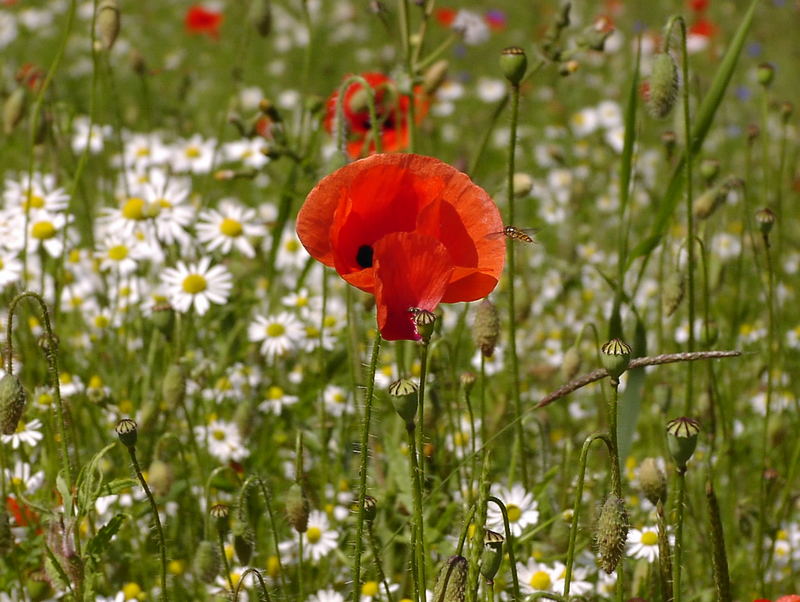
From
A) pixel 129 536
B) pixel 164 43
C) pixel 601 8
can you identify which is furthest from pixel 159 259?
pixel 601 8

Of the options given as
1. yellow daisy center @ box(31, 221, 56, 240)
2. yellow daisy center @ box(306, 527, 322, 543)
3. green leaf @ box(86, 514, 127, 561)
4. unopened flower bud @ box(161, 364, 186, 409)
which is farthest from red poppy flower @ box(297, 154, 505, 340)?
yellow daisy center @ box(31, 221, 56, 240)

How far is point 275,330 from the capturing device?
11.4ft

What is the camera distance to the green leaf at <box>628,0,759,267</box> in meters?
2.44

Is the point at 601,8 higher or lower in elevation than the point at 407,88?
higher

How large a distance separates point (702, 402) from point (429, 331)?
1519 millimetres

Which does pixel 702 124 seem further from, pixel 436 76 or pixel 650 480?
pixel 436 76

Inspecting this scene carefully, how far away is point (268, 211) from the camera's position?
498 cm

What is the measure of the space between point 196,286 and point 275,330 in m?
0.31

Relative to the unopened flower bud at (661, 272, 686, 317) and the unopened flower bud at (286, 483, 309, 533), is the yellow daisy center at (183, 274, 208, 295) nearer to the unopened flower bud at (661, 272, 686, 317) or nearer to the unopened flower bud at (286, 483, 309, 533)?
the unopened flower bud at (286, 483, 309, 533)

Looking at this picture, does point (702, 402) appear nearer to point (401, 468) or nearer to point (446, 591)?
point (401, 468)

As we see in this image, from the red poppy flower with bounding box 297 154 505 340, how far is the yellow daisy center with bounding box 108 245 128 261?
1947 millimetres

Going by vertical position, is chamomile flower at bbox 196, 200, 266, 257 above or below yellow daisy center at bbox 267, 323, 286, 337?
above

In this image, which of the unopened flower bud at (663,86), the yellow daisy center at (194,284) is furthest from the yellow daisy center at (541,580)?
the yellow daisy center at (194,284)

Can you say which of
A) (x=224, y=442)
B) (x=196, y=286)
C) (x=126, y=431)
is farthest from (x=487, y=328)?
(x=196, y=286)
